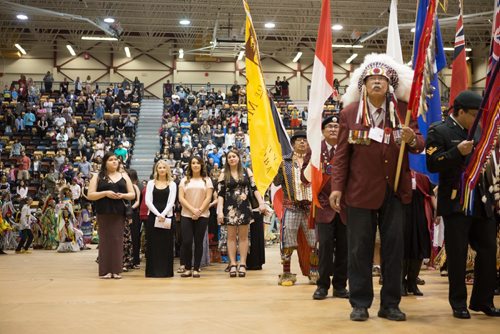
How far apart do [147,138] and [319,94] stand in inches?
897

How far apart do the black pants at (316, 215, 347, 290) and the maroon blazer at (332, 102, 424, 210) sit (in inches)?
54.2

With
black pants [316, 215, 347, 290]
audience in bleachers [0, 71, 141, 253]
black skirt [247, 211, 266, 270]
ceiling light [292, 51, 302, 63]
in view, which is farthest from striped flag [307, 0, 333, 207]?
ceiling light [292, 51, 302, 63]

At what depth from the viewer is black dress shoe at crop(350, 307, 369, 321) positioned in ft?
14.1

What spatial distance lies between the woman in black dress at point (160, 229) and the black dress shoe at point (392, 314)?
4.47m

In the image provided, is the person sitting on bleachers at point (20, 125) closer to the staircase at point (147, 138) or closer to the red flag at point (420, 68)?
the staircase at point (147, 138)

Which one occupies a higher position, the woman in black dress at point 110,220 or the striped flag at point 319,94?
the striped flag at point 319,94

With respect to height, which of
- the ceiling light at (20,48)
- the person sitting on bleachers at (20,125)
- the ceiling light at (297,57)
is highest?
the ceiling light at (297,57)

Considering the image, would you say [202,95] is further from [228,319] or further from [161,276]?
[228,319]

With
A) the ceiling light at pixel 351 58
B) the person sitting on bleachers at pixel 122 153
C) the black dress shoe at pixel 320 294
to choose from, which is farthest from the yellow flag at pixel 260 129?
the ceiling light at pixel 351 58

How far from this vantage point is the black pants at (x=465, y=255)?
4.45 meters

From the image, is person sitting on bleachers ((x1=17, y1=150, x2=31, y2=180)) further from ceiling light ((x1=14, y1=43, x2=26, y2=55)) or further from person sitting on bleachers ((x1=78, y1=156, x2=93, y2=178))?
ceiling light ((x1=14, y1=43, x2=26, y2=55))

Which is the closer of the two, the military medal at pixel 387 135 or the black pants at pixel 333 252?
the military medal at pixel 387 135

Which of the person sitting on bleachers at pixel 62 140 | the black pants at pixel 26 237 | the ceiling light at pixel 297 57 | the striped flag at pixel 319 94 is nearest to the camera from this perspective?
the striped flag at pixel 319 94

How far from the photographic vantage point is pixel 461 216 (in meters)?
4.50
